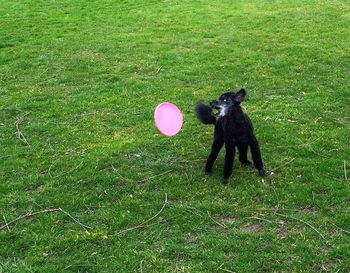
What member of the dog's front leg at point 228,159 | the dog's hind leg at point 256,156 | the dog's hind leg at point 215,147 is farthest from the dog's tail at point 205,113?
the dog's hind leg at point 256,156

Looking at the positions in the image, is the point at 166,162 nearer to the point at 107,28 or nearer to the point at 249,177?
the point at 249,177

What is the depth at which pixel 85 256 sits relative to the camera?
5094 mm

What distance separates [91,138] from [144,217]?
246cm

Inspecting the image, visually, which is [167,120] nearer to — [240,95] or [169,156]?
[169,156]

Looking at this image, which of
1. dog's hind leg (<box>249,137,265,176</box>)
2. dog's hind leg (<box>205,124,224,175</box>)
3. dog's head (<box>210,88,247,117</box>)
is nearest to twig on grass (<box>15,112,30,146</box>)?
dog's hind leg (<box>205,124,224,175</box>)

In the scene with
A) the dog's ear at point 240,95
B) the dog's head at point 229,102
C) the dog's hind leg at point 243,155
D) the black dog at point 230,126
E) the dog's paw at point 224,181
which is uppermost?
the dog's ear at point 240,95

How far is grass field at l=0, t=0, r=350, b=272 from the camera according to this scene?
5137mm

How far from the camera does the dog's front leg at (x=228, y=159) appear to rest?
596 centimetres

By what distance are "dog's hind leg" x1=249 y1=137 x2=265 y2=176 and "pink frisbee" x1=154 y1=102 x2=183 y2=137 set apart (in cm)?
139

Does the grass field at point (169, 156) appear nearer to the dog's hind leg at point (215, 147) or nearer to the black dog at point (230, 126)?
the dog's hind leg at point (215, 147)

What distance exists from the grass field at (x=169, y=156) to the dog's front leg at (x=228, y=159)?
172 mm

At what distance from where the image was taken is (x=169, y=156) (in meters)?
7.07

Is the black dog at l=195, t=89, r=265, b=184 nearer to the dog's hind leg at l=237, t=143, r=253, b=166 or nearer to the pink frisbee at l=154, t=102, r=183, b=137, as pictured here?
the dog's hind leg at l=237, t=143, r=253, b=166

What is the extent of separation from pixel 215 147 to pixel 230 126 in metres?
0.50
